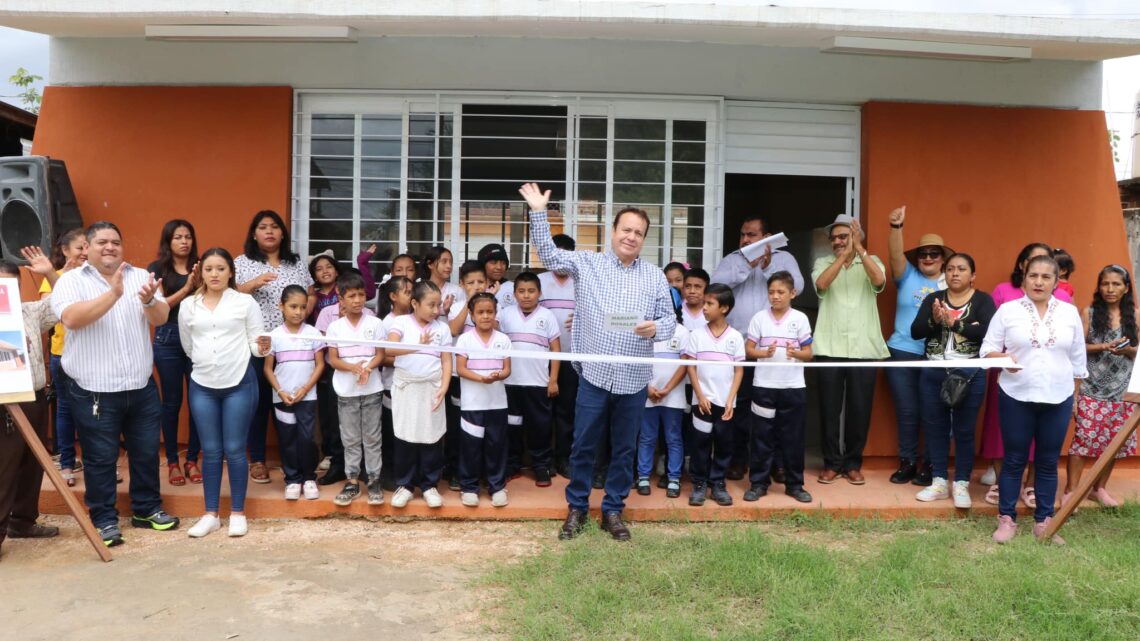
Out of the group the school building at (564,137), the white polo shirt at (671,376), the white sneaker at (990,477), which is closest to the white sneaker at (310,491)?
the school building at (564,137)

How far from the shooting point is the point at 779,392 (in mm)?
4949

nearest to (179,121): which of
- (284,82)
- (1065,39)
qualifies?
(284,82)

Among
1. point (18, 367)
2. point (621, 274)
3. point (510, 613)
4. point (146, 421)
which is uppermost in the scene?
point (621, 274)

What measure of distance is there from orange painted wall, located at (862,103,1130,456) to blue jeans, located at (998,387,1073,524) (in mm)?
1269

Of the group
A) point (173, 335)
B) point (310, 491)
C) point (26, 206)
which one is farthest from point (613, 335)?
point (26, 206)

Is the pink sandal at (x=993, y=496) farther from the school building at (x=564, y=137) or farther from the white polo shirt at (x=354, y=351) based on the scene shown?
the white polo shirt at (x=354, y=351)

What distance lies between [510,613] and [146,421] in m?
2.34

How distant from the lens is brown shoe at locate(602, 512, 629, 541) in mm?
4375

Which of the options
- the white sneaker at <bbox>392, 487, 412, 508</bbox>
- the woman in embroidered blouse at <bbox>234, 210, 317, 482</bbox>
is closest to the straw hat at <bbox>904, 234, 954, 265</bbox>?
the white sneaker at <bbox>392, 487, 412, 508</bbox>

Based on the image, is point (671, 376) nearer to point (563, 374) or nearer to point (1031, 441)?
point (563, 374)

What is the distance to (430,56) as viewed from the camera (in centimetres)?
566

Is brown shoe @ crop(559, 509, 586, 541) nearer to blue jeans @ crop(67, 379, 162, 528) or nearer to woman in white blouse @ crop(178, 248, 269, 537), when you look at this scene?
woman in white blouse @ crop(178, 248, 269, 537)

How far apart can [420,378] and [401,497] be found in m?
0.70

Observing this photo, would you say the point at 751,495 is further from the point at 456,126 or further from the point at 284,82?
the point at 284,82
